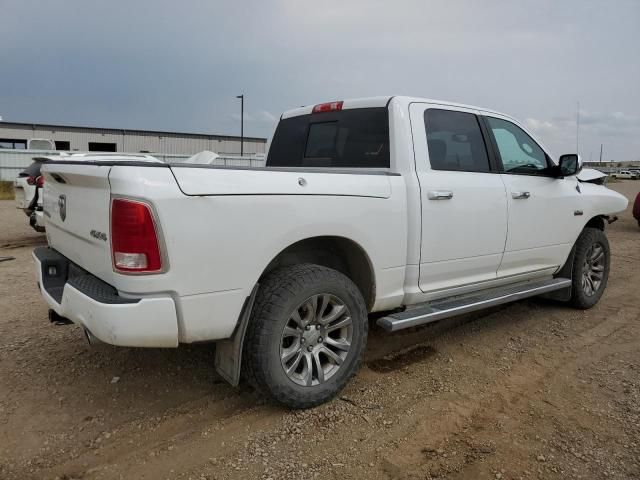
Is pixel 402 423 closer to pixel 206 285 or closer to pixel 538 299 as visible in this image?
pixel 206 285

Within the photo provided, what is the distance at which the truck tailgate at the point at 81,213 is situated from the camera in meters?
2.57

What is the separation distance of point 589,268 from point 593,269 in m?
0.10

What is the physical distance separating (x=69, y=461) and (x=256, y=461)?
95cm

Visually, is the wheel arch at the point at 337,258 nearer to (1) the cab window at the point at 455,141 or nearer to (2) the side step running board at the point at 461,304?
(2) the side step running board at the point at 461,304

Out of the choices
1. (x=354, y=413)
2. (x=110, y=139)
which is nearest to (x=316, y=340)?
(x=354, y=413)

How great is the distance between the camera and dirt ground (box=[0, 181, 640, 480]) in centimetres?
259

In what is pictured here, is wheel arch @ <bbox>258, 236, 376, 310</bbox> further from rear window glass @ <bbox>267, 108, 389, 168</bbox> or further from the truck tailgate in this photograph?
the truck tailgate

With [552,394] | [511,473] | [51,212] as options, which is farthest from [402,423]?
[51,212]

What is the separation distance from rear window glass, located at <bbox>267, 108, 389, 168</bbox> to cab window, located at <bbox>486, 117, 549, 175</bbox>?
1.17 meters

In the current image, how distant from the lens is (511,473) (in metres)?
2.54

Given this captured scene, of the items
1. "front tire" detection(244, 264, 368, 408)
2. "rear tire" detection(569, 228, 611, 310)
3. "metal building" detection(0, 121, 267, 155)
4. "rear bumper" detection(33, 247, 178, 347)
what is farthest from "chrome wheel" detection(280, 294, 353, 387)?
"metal building" detection(0, 121, 267, 155)

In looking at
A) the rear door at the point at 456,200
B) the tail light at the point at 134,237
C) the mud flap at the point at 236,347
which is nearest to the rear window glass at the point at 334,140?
the rear door at the point at 456,200

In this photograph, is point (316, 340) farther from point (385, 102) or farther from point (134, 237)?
point (385, 102)

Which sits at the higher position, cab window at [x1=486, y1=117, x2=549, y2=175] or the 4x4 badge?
cab window at [x1=486, y1=117, x2=549, y2=175]
